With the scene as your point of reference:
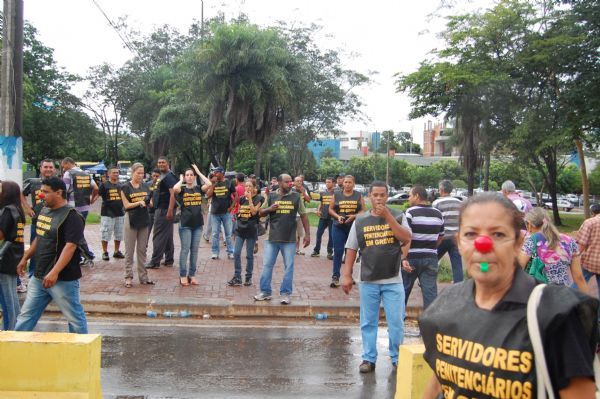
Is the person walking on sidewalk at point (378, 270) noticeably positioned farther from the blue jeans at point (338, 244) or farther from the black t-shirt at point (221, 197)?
the black t-shirt at point (221, 197)

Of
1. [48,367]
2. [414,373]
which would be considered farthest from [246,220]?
[414,373]

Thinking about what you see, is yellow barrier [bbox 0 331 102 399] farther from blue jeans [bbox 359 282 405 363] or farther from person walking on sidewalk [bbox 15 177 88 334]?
blue jeans [bbox 359 282 405 363]

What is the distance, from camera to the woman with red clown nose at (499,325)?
68.7 inches

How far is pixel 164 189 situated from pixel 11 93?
10.0 feet

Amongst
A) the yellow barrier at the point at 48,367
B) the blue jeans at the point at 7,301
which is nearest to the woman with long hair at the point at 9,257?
the blue jeans at the point at 7,301

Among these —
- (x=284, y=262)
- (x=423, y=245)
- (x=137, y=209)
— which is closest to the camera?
(x=423, y=245)

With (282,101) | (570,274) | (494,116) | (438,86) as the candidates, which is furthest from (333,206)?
(494,116)

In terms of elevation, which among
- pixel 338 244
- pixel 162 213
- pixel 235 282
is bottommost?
pixel 235 282

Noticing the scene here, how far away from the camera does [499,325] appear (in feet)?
6.30

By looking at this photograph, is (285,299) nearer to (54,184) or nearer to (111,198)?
(54,184)

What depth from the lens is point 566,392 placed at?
1.75 metres

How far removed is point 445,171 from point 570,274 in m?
68.0

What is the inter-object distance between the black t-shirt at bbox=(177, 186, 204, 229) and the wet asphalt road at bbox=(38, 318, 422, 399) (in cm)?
180

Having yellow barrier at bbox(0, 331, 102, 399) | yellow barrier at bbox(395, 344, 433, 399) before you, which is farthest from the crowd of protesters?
yellow barrier at bbox(395, 344, 433, 399)
